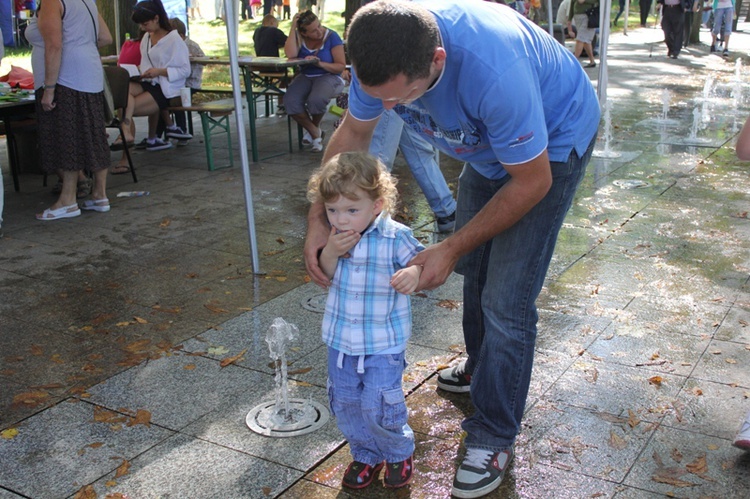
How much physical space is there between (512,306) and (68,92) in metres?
4.99

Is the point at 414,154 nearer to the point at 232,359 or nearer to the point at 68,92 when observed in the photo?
the point at 232,359

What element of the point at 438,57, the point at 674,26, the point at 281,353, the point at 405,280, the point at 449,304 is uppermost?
the point at 438,57

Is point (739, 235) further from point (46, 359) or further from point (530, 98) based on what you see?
point (46, 359)

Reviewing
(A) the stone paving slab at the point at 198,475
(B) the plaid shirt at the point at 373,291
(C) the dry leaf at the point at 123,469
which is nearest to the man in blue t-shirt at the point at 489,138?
(B) the plaid shirt at the point at 373,291

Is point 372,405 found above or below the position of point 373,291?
below

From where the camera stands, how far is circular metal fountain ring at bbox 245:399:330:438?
3.43 metres

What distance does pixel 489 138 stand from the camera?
8.50 ft

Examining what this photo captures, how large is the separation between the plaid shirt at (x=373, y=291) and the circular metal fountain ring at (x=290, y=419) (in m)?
0.74

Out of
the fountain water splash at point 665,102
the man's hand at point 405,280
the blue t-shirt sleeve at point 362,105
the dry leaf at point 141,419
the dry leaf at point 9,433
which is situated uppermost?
the blue t-shirt sleeve at point 362,105

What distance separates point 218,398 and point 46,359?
1064 millimetres

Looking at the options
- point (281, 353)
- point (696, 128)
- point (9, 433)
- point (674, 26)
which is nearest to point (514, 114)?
point (281, 353)

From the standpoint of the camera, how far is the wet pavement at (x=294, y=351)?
3.14 m

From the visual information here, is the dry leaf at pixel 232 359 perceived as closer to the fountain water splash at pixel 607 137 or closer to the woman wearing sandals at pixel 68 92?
the woman wearing sandals at pixel 68 92

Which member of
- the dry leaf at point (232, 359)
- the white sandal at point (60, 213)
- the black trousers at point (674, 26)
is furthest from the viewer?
the black trousers at point (674, 26)
